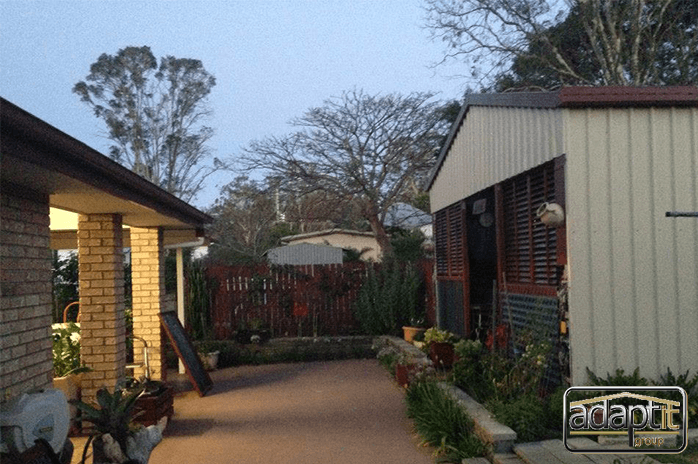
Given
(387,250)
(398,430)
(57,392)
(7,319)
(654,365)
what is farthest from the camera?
(387,250)

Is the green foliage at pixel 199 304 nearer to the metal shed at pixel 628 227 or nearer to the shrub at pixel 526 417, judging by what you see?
the shrub at pixel 526 417

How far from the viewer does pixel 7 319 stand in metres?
5.78

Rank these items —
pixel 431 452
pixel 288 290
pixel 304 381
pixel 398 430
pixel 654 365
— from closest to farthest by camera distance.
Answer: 1. pixel 654 365
2. pixel 431 452
3. pixel 398 430
4. pixel 304 381
5. pixel 288 290

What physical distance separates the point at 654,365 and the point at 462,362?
260cm

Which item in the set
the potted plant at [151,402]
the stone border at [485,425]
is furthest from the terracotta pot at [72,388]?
the stone border at [485,425]

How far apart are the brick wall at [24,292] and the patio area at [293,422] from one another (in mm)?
1532

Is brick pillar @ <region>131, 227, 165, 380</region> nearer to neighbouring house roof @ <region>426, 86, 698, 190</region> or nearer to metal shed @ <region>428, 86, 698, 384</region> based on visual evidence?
metal shed @ <region>428, 86, 698, 384</region>

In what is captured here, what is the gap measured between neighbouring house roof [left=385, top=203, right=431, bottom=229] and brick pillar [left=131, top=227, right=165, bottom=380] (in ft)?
60.5

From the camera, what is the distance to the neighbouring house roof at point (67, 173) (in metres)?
4.53

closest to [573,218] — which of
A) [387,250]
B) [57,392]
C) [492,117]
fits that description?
[492,117]

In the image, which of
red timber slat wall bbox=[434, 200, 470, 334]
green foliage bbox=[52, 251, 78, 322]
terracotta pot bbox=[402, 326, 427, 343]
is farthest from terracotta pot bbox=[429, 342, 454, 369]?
green foliage bbox=[52, 251, 78, 322]

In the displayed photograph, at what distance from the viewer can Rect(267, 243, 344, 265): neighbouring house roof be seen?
104ft

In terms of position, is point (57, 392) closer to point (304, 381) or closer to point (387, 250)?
point (304, 381)

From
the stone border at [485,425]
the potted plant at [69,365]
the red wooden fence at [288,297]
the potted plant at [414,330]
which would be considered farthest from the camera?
the red wooden fence at [288,297]
